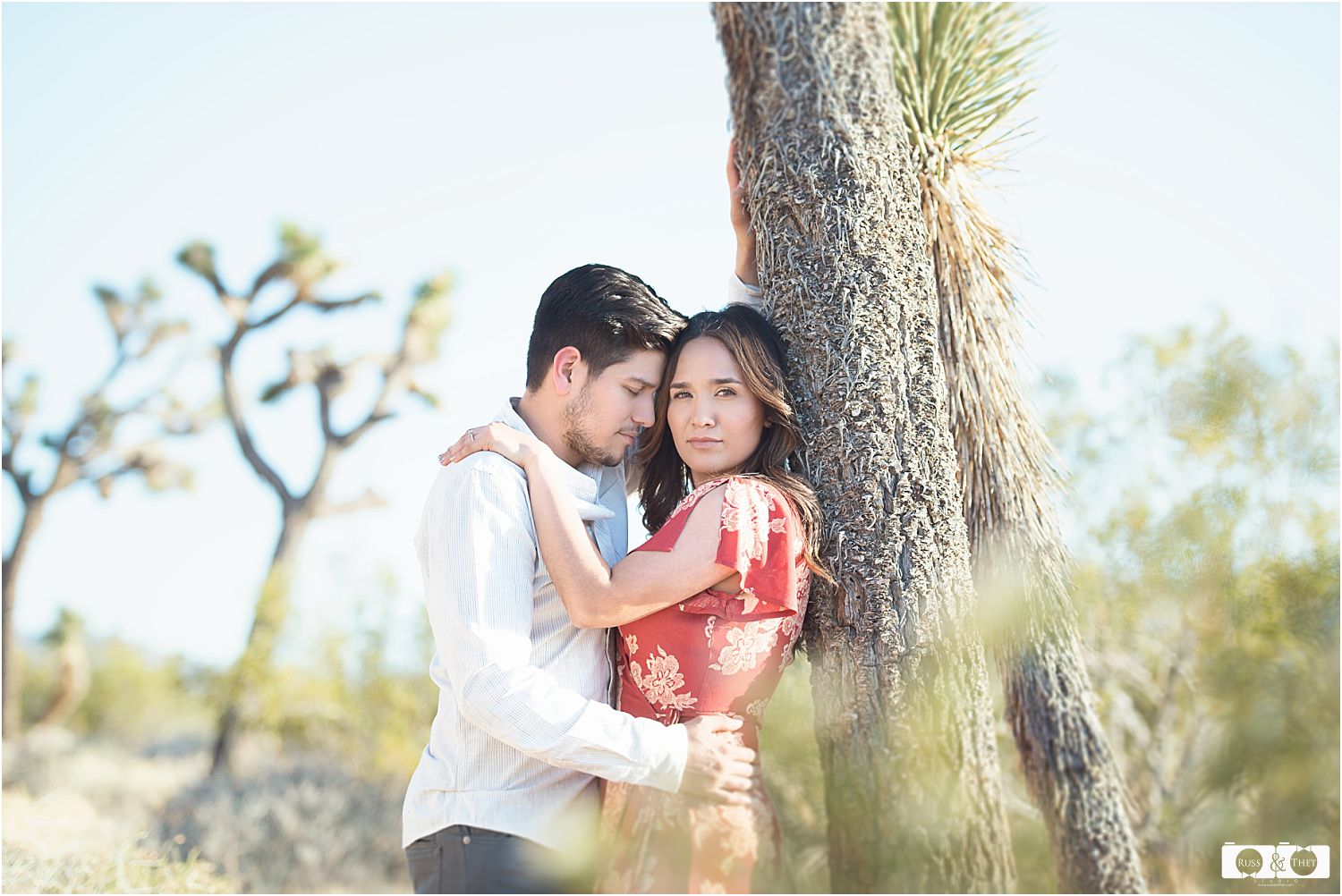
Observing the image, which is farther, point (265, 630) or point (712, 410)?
point (265, 630)

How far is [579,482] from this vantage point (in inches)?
112

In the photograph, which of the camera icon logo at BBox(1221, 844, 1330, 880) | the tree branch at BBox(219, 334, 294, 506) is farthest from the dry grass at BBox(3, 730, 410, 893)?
the camera icon logo at BBox(1221, 844, 1330, 880)

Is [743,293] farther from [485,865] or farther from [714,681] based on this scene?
[485,865]

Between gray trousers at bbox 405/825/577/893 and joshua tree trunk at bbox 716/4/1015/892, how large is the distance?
806 mm

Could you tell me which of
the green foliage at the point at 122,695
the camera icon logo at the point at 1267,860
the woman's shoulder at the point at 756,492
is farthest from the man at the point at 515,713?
the green foliage at the point at 122,695

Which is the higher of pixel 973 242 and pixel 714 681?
pixel 973 242

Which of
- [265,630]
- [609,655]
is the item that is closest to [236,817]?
[265,630]

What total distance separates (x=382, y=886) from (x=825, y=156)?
10.5m

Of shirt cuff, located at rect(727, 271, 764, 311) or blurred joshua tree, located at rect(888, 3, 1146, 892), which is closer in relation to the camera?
shirt cuff, located at rect(727, 271, 764, 311)

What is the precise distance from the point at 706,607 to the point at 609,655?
0.38 meters

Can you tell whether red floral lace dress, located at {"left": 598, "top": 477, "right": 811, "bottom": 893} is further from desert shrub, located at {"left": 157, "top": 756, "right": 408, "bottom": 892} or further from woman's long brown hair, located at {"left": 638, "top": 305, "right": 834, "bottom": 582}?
desert shrub, located at {"left": 157, "top": 756, "right": 408, "bottom": 892}

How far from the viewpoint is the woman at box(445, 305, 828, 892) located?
8.34 feet

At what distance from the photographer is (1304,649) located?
7742 mm

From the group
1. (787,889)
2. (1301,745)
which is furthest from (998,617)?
(1301,745)
